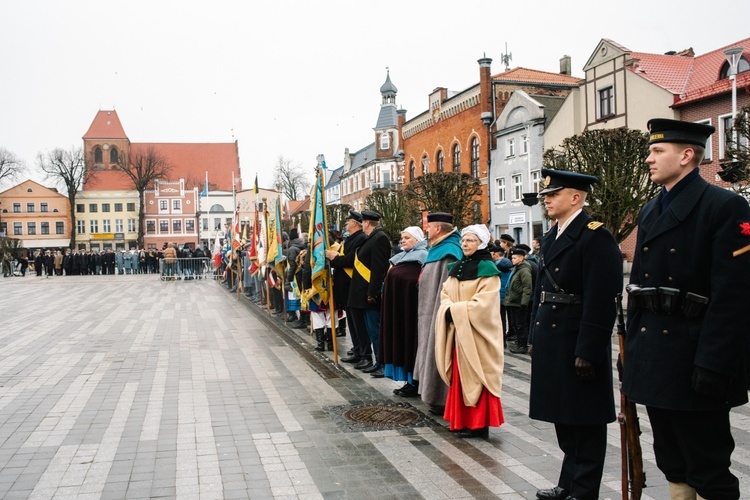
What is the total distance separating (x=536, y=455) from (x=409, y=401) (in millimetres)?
2288

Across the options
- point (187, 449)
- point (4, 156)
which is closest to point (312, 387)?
point (187, 449)

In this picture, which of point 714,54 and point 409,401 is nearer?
point 409,401

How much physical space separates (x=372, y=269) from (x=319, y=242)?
199 cm

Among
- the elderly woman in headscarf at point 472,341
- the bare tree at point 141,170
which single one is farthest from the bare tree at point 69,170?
the elderly woman in headscarf at point 472,341

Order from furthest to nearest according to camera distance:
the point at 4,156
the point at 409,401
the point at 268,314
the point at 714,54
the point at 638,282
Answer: the point at 4,156
the point at 714,54
the point at 268,314
the point at 409,401
the point at 638,282

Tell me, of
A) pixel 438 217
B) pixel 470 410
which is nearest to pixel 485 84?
pixel 438 217

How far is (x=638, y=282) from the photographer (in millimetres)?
3803

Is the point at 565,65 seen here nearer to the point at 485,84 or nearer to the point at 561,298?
the point at 485,84

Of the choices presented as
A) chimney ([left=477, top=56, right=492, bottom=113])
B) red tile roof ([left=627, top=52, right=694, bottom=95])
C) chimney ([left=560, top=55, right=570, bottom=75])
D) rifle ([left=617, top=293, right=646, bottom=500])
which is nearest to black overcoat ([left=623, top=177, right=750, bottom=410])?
Answer: rifle ([left=617, top=293, right=646, bottom=500])

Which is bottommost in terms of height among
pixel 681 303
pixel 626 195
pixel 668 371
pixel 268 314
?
pixel 268 314

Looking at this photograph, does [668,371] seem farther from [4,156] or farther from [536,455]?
[4,156]

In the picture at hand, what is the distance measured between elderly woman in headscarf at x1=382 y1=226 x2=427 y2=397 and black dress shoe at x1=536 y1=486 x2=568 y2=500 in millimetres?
3244

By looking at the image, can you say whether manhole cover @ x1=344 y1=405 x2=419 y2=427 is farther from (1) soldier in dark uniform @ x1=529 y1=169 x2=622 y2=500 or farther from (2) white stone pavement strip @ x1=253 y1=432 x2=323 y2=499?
(1) soldier in dark uniform @ x1=529 y1=169 x2=622 y2=500

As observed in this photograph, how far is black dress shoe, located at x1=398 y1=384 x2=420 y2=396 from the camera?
8.09m
